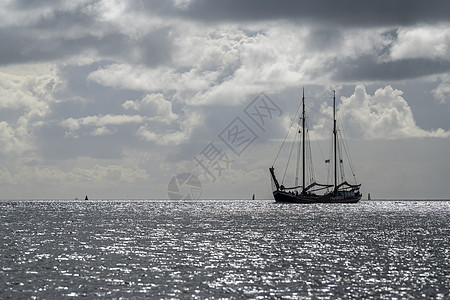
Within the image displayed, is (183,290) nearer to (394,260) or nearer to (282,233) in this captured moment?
(394,260)

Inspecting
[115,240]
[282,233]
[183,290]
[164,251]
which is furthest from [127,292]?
[282,233]

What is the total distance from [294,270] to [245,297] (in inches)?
542

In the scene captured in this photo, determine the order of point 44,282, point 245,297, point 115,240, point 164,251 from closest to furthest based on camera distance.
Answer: point 245,297 → point 44,282 → point 164,251 → point 115,240

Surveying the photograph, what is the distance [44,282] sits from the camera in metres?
49.1

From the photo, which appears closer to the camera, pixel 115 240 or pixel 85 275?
pixel 85 275

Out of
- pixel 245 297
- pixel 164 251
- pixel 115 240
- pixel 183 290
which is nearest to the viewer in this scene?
pixel 245 297

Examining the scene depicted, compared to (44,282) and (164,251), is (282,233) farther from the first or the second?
(44,282)

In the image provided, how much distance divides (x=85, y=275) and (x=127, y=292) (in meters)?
9.60

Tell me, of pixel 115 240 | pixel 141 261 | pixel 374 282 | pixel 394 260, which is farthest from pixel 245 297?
pixel 115 240

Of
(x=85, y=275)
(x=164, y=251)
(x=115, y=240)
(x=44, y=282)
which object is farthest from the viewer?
(x=115, y=240)

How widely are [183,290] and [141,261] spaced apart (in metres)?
17.9

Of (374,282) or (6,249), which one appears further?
(6,249)

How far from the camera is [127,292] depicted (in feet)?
147

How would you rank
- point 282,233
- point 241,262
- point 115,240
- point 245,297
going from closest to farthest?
point 245,297, point 241,262, point 115,240, point 282,233
